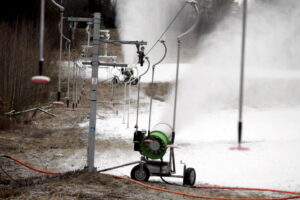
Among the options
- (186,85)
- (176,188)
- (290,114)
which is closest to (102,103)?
(186,85)

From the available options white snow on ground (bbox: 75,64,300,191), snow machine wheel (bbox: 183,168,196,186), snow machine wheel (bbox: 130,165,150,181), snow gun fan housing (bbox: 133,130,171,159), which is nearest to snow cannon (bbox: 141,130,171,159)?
snow gun fan housing (bbox: 133,130,171,159)

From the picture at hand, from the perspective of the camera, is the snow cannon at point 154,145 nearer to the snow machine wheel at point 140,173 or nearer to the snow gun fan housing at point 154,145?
the snow gun fan housing at point 154,145

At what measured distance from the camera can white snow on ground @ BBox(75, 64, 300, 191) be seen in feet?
39.9

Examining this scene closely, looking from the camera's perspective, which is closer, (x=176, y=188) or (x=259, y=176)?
(x=176, y=188)

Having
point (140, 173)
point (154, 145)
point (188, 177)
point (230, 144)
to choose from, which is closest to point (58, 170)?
point (140, 173)

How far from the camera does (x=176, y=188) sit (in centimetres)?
973

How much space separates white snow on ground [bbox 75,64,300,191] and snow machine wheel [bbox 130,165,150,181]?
195 centimetres

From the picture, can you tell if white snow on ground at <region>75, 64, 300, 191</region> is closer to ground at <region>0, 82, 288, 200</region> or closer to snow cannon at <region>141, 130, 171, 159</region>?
ground at <region>0, 82, 288, 200</region>

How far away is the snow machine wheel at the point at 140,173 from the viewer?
977 centimetres

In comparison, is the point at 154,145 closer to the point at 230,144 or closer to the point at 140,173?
the point at 140,173

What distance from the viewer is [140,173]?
386 inches

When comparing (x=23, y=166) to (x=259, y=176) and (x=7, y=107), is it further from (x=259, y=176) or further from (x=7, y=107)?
(x=7, y=107)

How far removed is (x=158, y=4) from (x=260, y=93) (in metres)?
12.5

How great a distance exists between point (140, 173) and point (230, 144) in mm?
9776
